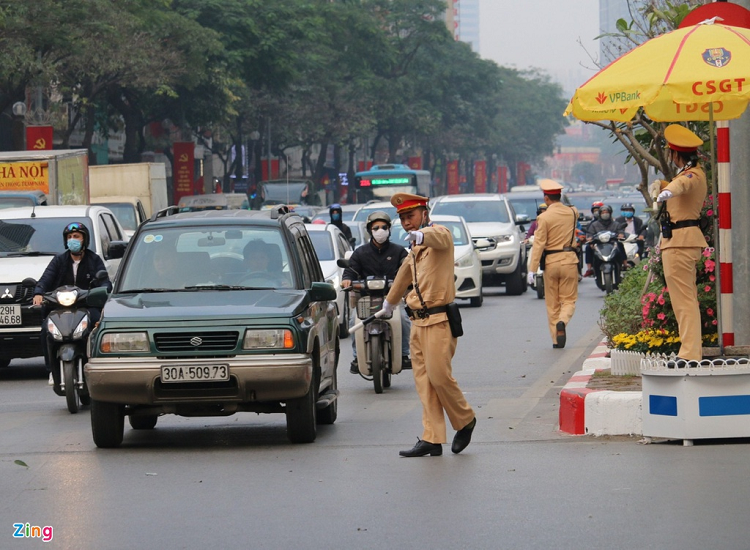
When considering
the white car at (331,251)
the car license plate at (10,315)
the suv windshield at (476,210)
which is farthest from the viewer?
the suv windshield at (476,210)

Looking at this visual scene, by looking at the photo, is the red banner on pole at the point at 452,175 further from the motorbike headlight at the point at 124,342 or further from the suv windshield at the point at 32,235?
the motorbike headlight at the point at 124,342

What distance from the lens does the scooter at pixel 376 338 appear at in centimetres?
1255

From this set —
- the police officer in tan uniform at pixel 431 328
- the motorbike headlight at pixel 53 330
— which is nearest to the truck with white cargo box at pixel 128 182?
the motorbike headlight at pixel 53 330

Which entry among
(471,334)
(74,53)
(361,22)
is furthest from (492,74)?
(471,334)

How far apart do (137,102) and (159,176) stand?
15064 mm

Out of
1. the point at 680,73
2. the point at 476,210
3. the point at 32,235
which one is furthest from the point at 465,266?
the point at 680,73

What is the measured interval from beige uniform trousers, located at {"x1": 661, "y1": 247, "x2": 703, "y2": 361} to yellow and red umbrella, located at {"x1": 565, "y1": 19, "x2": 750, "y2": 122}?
44.5 inches

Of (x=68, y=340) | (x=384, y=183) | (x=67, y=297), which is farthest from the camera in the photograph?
(x=384, y=183)

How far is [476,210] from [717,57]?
18455mm

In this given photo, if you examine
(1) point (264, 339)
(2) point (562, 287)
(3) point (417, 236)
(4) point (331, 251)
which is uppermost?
(3) point (417, 236)

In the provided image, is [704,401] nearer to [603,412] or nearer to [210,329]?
[603,412]

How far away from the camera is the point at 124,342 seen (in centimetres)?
905

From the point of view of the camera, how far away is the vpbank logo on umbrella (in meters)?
8.95

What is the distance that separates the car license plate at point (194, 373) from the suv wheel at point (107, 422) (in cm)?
57
